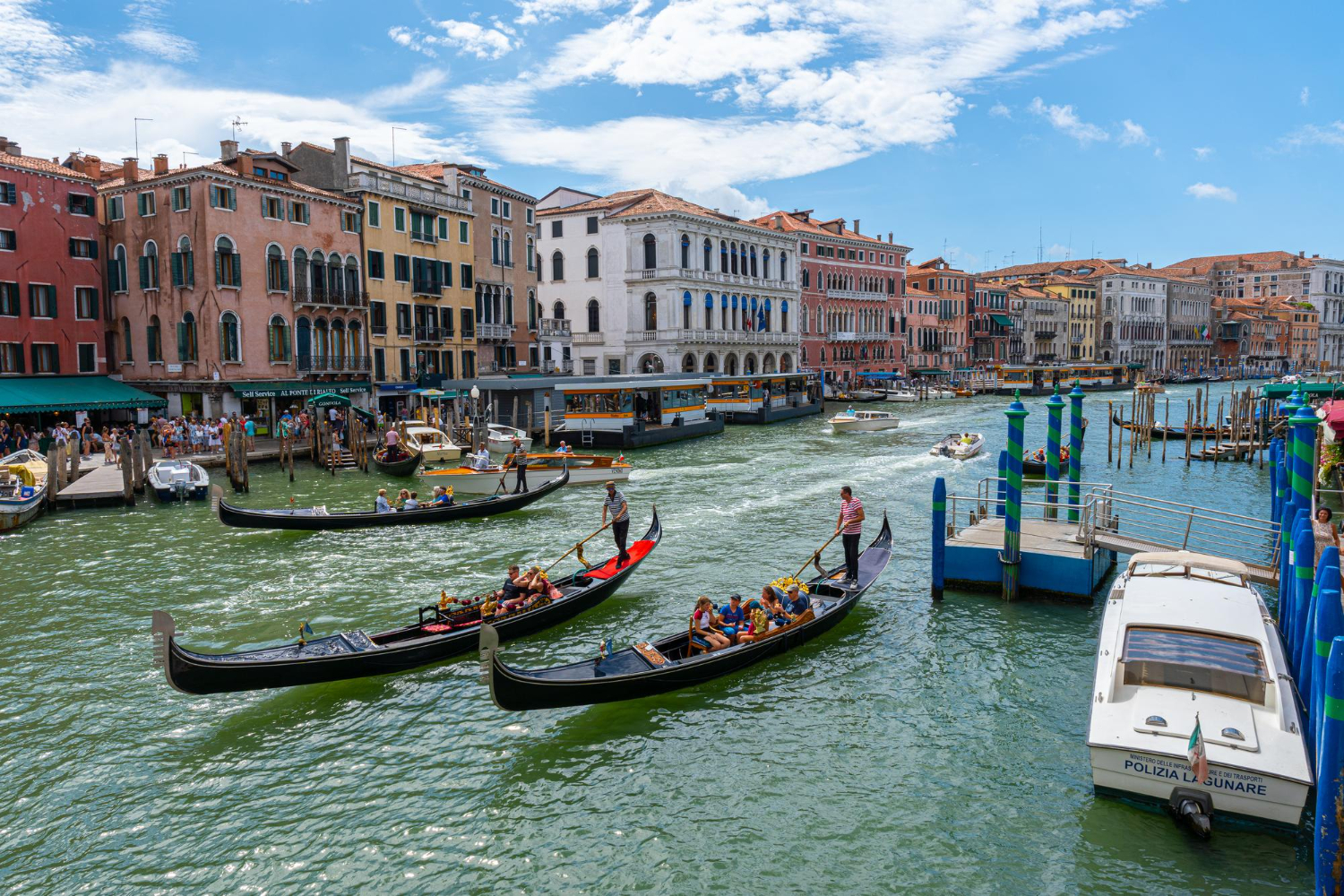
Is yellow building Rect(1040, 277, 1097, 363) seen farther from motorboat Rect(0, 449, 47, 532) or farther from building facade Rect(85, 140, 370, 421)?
motorboat Rect(0, 449, 47, 532)

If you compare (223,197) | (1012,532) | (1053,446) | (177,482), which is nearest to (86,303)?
(223,197)

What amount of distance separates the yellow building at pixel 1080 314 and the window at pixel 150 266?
79.0 meters

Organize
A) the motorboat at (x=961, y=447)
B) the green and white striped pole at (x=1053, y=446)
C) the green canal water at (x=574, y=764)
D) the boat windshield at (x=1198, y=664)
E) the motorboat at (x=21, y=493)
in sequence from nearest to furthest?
the green canal water at (x=574, y=764) → the boat windshield at (x=1198, y=664) → the green and white striped pole at (x=1053, y=446) → the motorboat at (x=21, y=493) → the motorboat at (x=961, y=447)

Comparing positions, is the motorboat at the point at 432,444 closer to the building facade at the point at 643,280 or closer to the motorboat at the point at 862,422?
the motorboat at the point at 862,422

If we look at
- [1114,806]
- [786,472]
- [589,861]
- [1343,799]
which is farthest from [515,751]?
[786,472]

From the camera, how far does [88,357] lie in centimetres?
2911

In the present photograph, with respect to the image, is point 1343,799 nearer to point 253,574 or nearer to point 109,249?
point 253,574

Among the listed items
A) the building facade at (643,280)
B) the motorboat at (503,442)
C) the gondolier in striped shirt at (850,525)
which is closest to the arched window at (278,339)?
the motorboat at (503,442)

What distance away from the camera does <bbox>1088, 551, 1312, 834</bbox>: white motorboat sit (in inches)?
258

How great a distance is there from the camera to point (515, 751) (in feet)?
27.8

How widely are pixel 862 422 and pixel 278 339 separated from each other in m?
22.5

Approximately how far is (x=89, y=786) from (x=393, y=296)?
2834cm

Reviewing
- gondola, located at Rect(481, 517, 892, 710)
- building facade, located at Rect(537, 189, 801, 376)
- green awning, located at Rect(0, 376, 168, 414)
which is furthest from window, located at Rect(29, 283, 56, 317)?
gondola, located at Rect(481, 517, 892, 710)

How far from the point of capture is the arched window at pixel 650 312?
4641 centimetres
